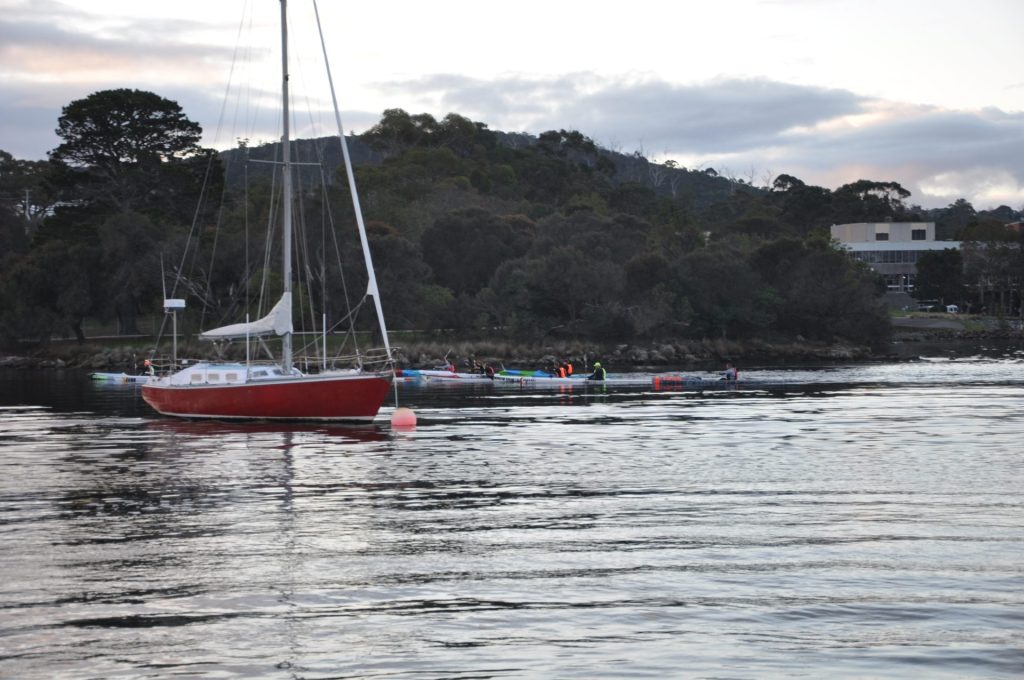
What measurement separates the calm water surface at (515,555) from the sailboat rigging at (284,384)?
2.30 metres

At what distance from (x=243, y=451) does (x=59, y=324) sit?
83.0 m

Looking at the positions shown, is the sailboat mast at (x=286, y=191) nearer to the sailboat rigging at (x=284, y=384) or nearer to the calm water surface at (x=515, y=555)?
the sailboat rigging at (x=284, y=384)

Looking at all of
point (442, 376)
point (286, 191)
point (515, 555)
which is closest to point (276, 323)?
point (286, 191)

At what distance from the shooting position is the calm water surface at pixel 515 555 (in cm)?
1516

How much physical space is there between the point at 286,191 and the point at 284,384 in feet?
26.0

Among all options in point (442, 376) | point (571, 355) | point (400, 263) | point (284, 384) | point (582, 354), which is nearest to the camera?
point (284, 384)

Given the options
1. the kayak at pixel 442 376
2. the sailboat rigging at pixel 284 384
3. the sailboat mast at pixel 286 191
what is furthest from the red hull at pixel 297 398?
the kayak at pixel 442 376

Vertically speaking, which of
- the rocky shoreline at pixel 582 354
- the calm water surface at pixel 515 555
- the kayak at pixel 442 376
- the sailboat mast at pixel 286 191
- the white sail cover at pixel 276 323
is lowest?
the calm water surface at pixel 515 555

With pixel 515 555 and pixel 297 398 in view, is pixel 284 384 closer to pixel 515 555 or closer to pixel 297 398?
pixel 297 398

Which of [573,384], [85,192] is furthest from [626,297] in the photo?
[85,192]

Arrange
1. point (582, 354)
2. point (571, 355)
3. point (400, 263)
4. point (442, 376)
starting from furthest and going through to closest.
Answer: point (400, 263), point (582, 354), point (571, 355), point (442, 376)

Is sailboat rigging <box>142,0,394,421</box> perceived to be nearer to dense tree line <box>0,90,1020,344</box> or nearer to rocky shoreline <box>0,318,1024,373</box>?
rocky shoreline <box>0,318,1024,373</box>

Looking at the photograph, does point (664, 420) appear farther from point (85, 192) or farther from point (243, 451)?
point (85, 192)

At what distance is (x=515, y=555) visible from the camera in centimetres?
2134
